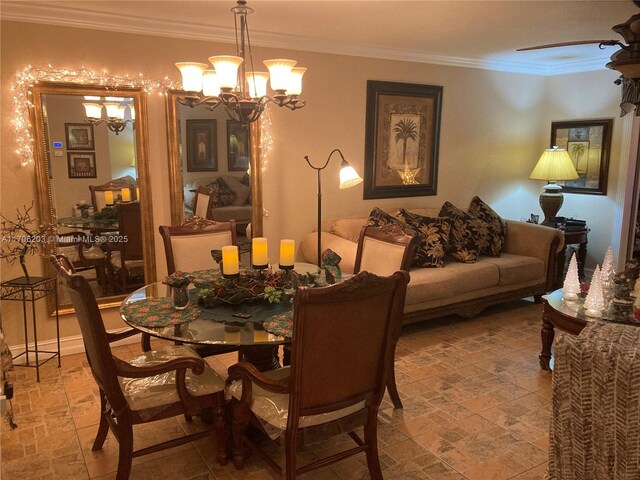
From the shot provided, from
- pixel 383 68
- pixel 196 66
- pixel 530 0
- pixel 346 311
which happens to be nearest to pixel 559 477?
pixel 346 311

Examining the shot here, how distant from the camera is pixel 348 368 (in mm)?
2000

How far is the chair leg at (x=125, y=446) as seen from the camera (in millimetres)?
2100

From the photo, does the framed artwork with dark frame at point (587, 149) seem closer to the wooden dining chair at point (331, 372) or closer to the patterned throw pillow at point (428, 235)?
the patterned throw pillow at point (428, 235)

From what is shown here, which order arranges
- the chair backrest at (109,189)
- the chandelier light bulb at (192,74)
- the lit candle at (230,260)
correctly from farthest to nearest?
the chair backrest at (109,189) → the chandelier light bulb at (192,74) → the lit candle at (230,260)

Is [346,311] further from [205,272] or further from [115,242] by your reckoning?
[115,242]

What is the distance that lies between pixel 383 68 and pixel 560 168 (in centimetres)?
213

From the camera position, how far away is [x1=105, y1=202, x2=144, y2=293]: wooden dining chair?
3.75 meters

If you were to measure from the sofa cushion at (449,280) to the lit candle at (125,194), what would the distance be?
2213 mm

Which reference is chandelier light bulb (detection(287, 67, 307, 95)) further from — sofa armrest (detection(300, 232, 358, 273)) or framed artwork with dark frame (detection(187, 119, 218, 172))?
sofa armrest (detection(300, 232, 358, 273))

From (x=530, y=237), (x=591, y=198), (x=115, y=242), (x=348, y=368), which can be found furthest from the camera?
(x=591, y=198)

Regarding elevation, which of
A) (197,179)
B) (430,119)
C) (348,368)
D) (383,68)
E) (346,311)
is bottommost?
(348,368)

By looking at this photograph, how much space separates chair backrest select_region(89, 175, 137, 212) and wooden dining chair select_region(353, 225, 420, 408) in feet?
5.78

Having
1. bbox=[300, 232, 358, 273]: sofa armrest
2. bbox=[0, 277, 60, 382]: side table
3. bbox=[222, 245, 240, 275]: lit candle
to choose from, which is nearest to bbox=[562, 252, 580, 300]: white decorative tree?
bbox=[300, 232, 358, 273]: sofa armrest

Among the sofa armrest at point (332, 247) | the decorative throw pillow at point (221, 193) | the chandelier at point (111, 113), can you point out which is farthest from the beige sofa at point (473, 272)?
the chandelier at point (111, 113)
